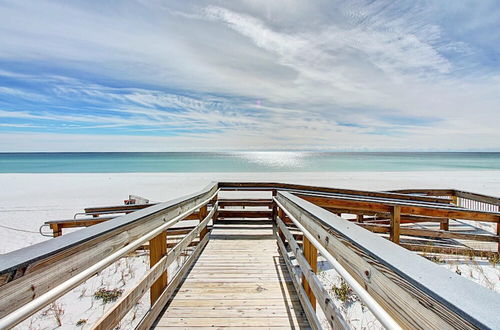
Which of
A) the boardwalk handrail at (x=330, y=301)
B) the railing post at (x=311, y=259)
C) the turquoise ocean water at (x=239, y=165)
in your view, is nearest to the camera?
the boardwalk handrail at (x=330, y=301)

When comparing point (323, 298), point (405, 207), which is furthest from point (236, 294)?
point (405, 207)

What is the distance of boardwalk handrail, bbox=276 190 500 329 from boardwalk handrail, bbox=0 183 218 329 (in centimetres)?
143

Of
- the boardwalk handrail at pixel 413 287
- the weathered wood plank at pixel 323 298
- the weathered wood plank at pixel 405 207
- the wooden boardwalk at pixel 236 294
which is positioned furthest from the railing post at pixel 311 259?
the weathered wood plank at pixel 405 207

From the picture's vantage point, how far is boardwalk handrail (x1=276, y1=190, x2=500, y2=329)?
641mm

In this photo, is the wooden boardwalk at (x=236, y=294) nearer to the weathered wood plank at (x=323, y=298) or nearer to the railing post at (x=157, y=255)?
the railing post at (x=157, y=255)

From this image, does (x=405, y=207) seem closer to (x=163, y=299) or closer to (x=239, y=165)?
(x=163, y=299)

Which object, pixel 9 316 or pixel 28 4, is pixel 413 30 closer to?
pixel 9 316


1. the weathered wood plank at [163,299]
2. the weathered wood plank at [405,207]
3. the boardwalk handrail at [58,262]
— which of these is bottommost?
the weathered wood plank at [163,299]

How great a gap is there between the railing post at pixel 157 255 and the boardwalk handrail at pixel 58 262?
475 mm

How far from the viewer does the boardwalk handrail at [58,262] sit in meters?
0.94

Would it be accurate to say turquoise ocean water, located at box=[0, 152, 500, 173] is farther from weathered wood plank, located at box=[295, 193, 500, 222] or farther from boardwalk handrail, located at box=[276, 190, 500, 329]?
boardwalk handrail, located at box=[276, 190, 500, 329]

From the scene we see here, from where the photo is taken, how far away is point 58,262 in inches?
46.0

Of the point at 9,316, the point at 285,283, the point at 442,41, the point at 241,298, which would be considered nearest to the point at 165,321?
the point at 241,298

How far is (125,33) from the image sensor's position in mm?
8227
